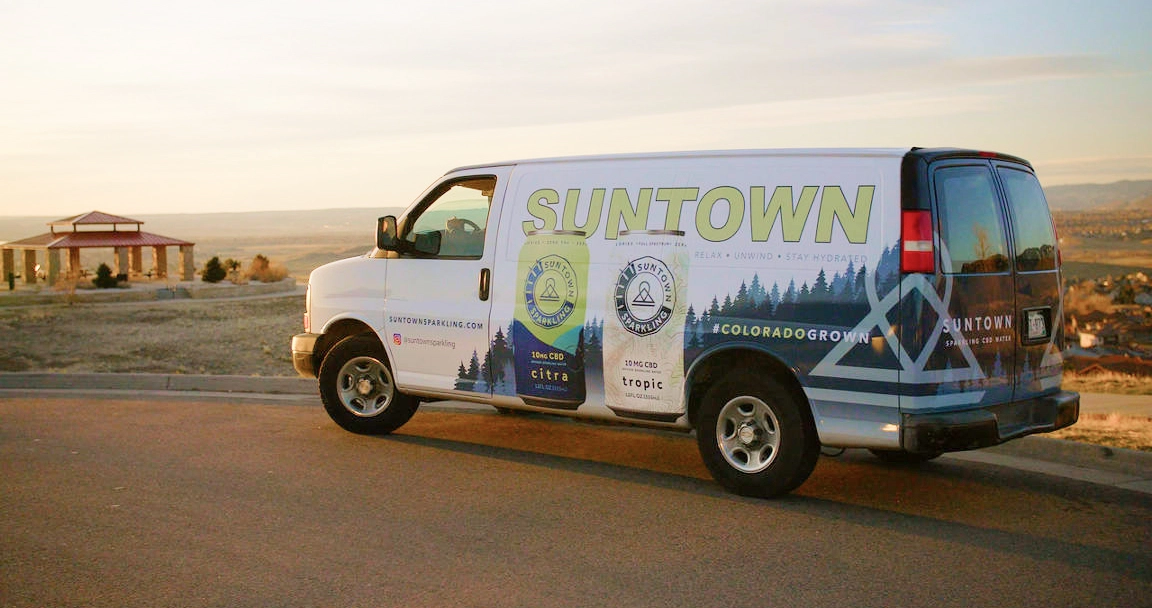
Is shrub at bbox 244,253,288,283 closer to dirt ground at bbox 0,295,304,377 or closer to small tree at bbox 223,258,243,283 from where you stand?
small tree at bbox 223,258,243,283

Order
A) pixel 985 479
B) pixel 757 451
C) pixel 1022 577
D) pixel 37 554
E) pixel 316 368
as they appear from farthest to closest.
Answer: pixel 316 368
pixel 985 479
pixel 757 451
pixel 37 554
pixel 1022 577

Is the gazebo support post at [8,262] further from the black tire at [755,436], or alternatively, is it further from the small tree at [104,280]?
the black tire at [755,436]

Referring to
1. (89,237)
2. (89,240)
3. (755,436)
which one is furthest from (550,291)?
(89,237)

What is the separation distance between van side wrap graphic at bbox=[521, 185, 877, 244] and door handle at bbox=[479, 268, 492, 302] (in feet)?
1.51

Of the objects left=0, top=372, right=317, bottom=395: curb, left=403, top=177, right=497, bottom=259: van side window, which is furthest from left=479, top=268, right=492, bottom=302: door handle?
left=0, top=372, right=317, bottom=395: curb

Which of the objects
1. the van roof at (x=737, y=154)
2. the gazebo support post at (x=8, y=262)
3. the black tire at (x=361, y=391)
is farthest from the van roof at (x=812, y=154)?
the gazebo support post at (x=8, y=262)

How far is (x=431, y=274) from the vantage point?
916 cm

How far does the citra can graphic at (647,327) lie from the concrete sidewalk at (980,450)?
8.06 ft

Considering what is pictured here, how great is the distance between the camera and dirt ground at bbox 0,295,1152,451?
69.9 ft

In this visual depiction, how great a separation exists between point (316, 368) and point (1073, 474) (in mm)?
6052

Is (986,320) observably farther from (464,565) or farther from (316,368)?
(316,368)

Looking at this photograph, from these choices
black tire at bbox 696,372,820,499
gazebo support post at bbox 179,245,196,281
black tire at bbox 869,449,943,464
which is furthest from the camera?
gazebo support post at bbox 179,245,196,281

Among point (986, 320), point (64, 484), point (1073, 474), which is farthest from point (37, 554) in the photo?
point (1073, 474)

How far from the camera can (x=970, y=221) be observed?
694 centimetres
